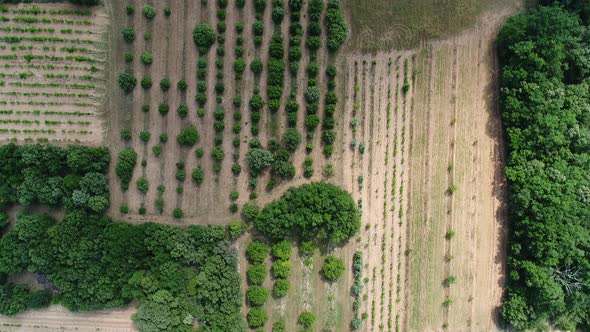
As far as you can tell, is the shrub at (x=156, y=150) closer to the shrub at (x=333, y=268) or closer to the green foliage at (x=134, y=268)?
the green foliage at (x=134, y=268)

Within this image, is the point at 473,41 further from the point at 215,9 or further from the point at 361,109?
the point at 215,9

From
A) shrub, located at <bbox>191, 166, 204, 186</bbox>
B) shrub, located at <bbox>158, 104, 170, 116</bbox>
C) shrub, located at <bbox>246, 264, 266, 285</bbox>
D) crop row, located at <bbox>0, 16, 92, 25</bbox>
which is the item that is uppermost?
crop row, located at <bbox>0, 16, 92, 25</bbox>

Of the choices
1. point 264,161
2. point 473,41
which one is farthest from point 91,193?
point 473,41

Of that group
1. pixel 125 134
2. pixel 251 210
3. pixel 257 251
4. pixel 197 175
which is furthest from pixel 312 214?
pixel 125 134

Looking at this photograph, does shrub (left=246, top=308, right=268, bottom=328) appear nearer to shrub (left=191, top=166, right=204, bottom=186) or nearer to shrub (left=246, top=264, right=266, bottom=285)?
shrub (left=246, top=264, right=266, bottom=285)

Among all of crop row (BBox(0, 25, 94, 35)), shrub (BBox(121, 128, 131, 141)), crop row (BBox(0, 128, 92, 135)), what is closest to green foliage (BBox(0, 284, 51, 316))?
crop row (BBox(0, 128, 92, 135))

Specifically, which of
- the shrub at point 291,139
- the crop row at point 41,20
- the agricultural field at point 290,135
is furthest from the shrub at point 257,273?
the crop row at point 41,20

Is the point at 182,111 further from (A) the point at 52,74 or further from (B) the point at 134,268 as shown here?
(B) the point at 134,268
